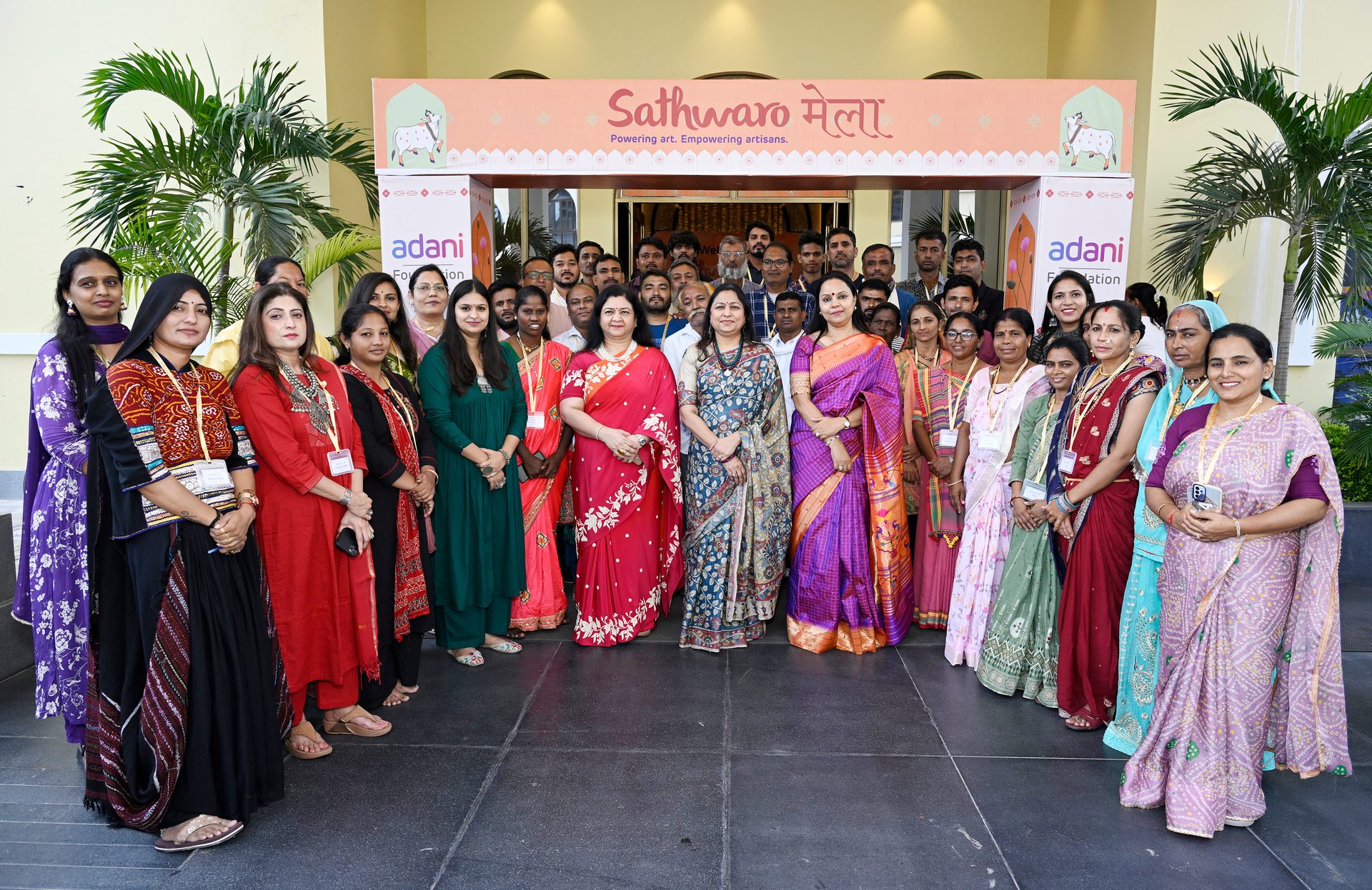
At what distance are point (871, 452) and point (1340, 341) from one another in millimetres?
3249

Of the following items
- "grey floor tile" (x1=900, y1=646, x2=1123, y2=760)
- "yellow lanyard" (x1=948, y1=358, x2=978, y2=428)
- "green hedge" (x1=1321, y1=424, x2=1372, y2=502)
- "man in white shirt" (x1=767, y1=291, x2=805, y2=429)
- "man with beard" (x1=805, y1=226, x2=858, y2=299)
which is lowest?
"grey floor tile" (x1=900, y1=646, x2=1123, y2=760)

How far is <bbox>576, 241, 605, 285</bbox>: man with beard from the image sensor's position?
6.07 metres

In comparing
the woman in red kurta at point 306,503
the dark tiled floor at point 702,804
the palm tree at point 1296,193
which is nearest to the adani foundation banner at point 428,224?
the woman in red kurta at point 306,503

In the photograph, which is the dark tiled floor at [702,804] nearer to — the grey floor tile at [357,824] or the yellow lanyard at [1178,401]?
the grey floor tile at [357,824]

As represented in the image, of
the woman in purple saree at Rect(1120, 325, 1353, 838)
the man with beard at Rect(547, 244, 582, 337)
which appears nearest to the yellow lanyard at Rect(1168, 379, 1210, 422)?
the woman in purple saree at Rect(1120, 325, 1353, 838)

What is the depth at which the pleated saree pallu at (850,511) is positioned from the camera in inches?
157

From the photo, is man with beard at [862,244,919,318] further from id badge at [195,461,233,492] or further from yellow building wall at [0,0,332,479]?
yellow building wall at [0,0,332,479]

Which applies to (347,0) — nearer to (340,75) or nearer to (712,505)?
(340,75)

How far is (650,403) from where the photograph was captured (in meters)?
Result: 4.09

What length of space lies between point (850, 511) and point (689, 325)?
4.82ft

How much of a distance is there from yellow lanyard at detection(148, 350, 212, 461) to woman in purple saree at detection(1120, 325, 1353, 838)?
2836 mm

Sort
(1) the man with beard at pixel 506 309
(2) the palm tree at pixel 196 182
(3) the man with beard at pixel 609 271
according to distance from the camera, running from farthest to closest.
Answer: (3) the man with beard at pixel 609 271, (2) the palm tree at pixel 196 182, (1) the man with beard at pixel 506 309

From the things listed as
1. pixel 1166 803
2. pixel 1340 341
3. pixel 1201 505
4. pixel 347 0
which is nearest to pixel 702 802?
pixel 1166 803

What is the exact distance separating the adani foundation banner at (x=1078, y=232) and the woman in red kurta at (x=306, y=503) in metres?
4.07
